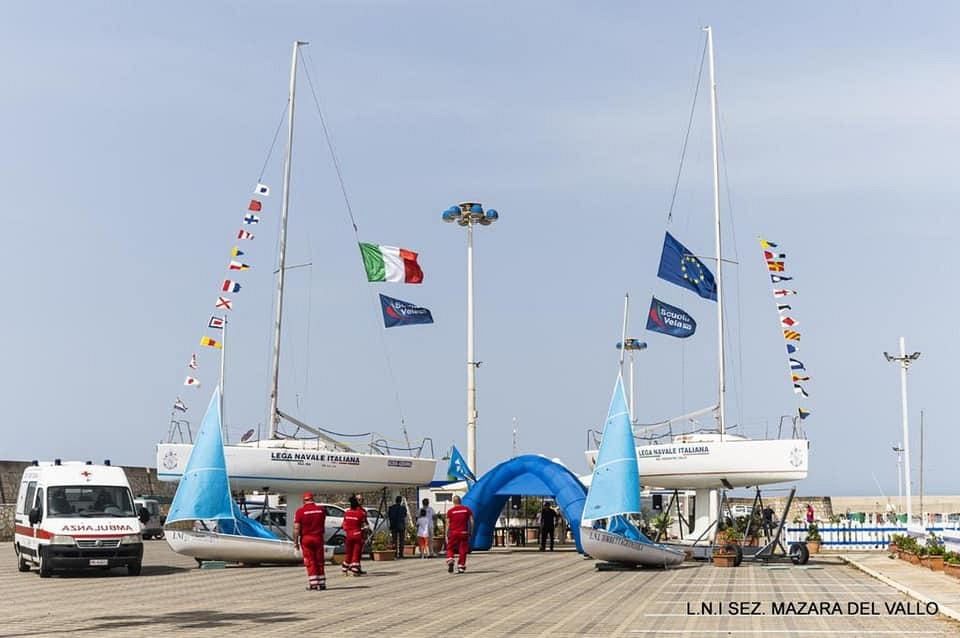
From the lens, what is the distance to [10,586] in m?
24.2

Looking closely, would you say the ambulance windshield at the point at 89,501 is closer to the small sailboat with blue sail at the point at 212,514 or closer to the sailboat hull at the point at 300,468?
the small sailboat with blue sail at the point at 212,514

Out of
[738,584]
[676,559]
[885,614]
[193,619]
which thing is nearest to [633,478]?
[676,559]

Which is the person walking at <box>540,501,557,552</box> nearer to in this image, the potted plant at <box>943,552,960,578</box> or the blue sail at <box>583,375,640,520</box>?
the blue sail at <box>583,375,640,520</box>

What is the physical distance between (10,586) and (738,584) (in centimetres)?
1311

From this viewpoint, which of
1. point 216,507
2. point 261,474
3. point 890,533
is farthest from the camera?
point 890,533

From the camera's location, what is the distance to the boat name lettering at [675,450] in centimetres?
3562

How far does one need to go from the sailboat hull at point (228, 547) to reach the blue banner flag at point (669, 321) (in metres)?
13.7

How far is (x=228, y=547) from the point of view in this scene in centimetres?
3005

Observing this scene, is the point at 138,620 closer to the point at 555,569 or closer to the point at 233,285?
the point at 555,569

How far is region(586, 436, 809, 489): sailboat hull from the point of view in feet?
111

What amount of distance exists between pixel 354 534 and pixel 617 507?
6.08m

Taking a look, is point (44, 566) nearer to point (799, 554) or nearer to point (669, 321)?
point (799, 554)

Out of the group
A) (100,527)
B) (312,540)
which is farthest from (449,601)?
(100,527)

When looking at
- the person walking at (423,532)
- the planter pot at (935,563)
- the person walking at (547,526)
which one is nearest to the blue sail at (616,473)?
the planter pot at (935,563)
